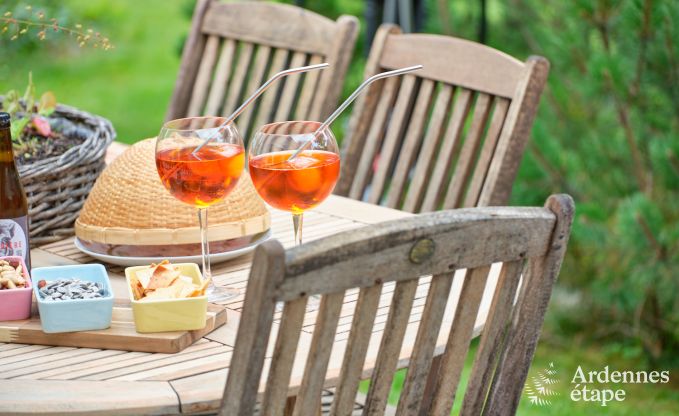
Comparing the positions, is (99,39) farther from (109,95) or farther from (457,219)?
(109,95)

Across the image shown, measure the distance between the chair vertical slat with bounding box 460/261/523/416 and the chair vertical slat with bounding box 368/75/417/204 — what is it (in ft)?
3.65

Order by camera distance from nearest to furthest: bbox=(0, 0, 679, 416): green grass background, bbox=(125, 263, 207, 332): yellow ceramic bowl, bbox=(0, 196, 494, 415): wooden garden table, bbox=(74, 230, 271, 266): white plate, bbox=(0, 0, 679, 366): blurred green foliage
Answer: bbox=(0, 196, 494, 415): wooden garden table < bbox=(125, 263, 207, 332): yellow ceramic bowl < bbox=(74, 230, 271, 266): white plate < bbox=(0, 0, 679, 366): blurred green foliage < bbox=(0, 0, 679, 416): green grass background

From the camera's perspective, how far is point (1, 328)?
122 centimetres

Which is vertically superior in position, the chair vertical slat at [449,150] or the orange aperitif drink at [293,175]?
the orange aperitif drink at [293,175]

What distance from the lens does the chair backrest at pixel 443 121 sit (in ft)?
6.24

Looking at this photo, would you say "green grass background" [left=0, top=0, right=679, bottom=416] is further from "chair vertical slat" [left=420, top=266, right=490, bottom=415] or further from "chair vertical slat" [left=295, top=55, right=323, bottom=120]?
Result: "chair vertical slat" [left=420, top=266, right=490, bottom=415]

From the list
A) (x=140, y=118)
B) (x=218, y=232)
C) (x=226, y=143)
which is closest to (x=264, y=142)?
(x=226, y=143)

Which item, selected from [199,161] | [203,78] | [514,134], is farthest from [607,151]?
[199,161]

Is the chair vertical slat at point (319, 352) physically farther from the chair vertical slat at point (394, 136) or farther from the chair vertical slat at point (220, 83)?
the chair vertical slat at point (220, 83)

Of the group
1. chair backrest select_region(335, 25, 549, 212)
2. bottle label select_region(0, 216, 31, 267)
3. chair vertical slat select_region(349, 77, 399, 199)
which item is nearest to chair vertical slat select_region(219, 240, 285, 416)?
bottle label select_region(0, 216, 31, 267)

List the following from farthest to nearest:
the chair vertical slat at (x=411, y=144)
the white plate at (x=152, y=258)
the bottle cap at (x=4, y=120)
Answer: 1. the chair vertical slat at (x=411, y=144)
2. the white plate at (x=152, y=258)
3. the bottle cap at (x=4, y=120)

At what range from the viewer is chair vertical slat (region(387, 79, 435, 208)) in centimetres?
212

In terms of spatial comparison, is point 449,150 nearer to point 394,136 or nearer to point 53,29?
point 394,136

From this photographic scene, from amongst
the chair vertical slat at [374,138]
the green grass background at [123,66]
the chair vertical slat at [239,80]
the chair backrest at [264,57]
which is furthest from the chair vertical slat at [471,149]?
the green grass background at [123,66]
